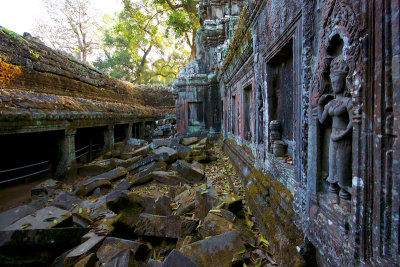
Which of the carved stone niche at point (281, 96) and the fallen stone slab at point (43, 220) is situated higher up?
the carved stone niche at point (281, 96)

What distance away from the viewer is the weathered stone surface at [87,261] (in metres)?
2.23

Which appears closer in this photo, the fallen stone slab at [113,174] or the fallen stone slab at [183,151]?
the fallen stone slab at [113,174]

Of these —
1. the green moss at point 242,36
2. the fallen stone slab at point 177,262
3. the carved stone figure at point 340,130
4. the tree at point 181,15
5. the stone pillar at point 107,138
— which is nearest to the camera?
the carved stone figure at point 340,130

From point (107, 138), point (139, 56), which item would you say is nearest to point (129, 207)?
point (107, 138)

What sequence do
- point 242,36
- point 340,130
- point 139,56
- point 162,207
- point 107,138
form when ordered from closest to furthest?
point 340,130
point 162,207
point 242,36
point 107,138
point 139,56

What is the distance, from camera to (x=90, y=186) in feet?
16.2

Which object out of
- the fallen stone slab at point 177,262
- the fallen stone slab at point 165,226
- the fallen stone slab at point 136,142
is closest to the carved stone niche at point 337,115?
the fallen stone slab at point 177,262

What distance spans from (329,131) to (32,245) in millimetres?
3557

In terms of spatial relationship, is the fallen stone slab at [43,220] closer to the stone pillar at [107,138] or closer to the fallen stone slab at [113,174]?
the fallen stone slab at [113,174]

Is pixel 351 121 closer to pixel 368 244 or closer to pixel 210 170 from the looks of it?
pixel 368 244

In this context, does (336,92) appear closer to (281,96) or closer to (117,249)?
(281,96)

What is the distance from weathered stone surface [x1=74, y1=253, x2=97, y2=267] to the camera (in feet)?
7.33

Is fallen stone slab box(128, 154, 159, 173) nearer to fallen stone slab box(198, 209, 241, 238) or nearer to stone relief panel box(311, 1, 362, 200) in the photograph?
fallen stone slab box(198, 209, 241, 238)

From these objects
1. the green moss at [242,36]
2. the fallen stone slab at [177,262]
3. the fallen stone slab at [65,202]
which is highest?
the green moss at [242,36]
